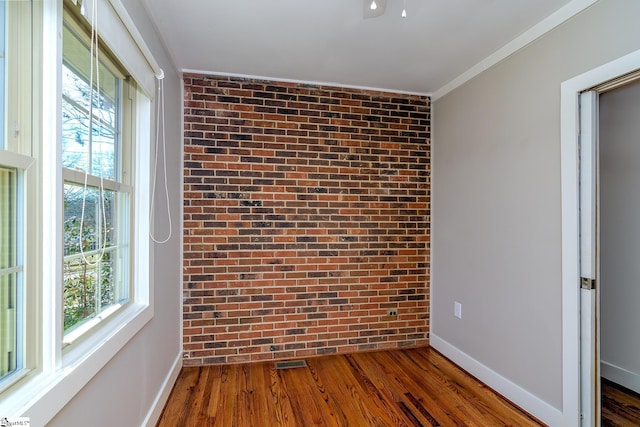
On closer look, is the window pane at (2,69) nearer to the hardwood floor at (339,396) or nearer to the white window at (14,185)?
the white window at (14,185)

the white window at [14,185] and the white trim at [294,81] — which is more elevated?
the white trim at [294,81]

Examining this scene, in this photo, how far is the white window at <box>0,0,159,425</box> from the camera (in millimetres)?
900

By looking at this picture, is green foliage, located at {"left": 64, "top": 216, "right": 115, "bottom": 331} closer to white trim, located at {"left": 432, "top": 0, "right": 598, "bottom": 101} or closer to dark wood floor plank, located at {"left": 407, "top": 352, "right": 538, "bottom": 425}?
dark wood floor plank, located at {"left": 407, "top": 352, "right": 538, "bottom": 425}

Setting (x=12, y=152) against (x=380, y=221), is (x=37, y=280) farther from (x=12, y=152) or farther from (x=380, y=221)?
(x=380, y=221)

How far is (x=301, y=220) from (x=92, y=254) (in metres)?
1.67

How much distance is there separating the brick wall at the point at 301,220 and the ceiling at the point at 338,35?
28cm

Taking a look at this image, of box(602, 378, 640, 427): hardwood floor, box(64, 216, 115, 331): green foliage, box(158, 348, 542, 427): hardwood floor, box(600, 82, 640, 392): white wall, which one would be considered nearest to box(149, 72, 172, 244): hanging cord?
box(64, 216, 115, 331): green foliage

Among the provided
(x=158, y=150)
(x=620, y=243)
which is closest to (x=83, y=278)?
(x=158, y=150)

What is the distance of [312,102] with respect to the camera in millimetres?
2807

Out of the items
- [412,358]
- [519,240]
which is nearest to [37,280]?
[519,240]

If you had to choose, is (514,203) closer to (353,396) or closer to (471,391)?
(471,391)

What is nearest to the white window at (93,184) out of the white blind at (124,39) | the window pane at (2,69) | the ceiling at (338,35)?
the white blind at (124,39)

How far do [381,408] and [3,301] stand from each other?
2063 millimetres

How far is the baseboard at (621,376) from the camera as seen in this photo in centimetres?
219
